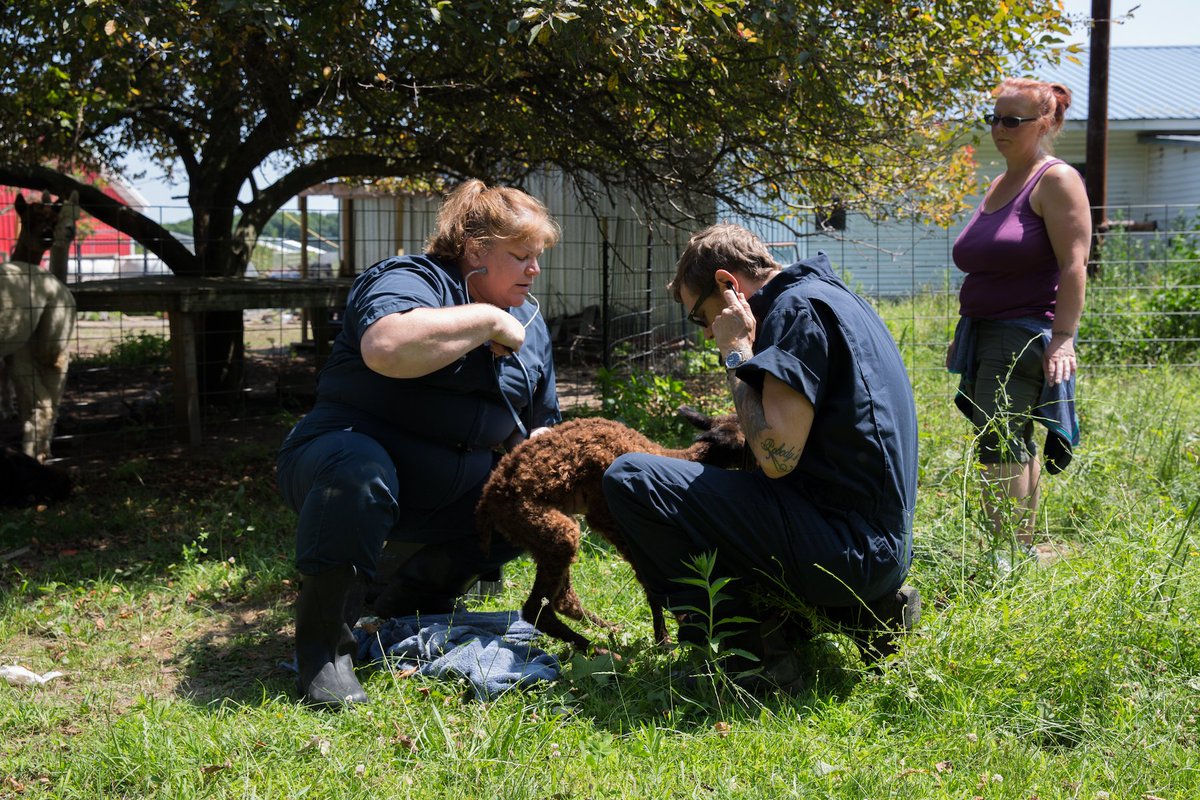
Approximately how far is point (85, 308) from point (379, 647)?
16.3 ft

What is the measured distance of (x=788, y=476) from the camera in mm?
3020

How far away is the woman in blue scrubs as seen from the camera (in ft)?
10.1

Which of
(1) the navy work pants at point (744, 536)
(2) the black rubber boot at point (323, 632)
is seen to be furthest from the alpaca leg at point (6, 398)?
(1) the navy work pants at point (744, 536)

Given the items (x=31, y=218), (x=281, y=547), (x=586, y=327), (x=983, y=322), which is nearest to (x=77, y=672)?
(x=281, y=547)

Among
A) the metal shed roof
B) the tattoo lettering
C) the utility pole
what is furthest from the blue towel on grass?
the metal shed roof

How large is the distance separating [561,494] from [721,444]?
0.55 metres

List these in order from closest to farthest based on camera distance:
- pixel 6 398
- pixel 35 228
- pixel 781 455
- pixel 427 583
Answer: pixel 781 455 < pixel 427 583 < pixel 35 228 < pixel 6 398

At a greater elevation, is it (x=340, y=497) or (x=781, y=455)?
(x=781, y=455)

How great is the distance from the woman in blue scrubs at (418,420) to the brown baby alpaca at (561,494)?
0.82 feet

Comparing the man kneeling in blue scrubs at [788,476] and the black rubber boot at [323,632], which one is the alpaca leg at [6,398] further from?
the man kneeling in blue scrubs at [788,476]

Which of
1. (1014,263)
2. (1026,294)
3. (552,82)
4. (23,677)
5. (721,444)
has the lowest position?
A: (23,677)

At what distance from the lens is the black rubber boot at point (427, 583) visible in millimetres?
3711

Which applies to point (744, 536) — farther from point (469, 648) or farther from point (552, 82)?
point (552, 82)

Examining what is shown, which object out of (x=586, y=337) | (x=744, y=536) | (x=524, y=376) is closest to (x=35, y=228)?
(x=586, y=337)
